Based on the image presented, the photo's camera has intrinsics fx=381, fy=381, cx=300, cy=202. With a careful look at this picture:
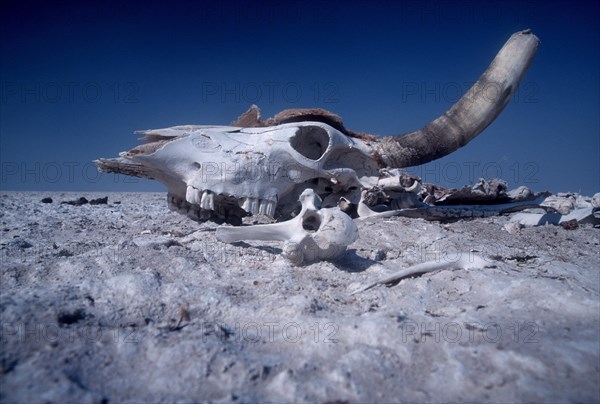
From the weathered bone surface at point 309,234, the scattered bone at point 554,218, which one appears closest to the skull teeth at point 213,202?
the weathered bone surface at point 309,234

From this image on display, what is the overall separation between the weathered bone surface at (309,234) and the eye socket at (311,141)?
1.10 m

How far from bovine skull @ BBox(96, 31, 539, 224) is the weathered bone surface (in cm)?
50

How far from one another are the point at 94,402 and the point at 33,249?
249cm

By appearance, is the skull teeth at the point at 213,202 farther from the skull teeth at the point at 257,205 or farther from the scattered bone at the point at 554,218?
the scattered bone at the point at 554,218

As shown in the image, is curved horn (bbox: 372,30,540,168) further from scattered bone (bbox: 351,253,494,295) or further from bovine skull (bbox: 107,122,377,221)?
scattered bone (bbox: 351,253,494,295)

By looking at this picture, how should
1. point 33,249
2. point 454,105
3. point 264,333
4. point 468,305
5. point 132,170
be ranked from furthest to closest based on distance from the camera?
point 454,105
point 132,170
point 33,249
point 468,305
point 264,333

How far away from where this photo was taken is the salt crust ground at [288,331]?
127 cm

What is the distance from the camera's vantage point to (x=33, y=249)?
3.10 meters

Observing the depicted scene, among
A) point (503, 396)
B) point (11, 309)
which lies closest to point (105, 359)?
point (11, 309)

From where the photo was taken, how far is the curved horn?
419 cm

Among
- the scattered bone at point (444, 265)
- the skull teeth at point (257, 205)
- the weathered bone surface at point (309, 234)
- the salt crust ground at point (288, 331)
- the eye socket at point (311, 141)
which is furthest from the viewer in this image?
the eye socket at point (311, 141)

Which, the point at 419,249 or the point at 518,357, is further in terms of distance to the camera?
the point at 419,249

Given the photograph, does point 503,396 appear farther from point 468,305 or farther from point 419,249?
point 419,249

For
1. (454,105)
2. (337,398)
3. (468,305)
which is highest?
(454,105)
